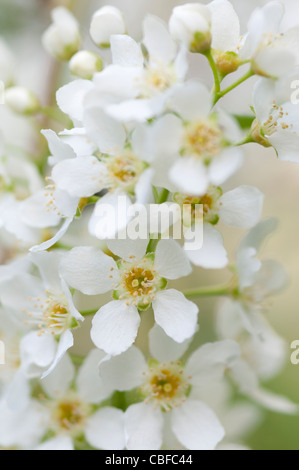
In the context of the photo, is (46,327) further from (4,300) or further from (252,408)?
(252,408)

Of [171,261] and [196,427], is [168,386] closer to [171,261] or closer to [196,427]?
→ [196,427]

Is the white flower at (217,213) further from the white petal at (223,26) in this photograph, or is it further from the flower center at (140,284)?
the white petal at (223,26)

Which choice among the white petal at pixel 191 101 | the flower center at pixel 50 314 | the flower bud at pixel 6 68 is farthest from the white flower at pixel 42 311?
the flower bud at pixel 6 68

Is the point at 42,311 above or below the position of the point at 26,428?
above

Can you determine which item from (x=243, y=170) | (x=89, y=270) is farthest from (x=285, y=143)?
(x=243, y=170)

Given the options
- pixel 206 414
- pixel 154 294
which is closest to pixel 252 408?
pixel 206 414

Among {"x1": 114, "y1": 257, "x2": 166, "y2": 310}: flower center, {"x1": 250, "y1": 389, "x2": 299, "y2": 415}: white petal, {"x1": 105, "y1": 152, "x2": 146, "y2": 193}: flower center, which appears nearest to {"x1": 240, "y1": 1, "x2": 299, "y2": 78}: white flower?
{"x1": 105, "y1": 152, "x2": 146, "y2": 193}: flower center
